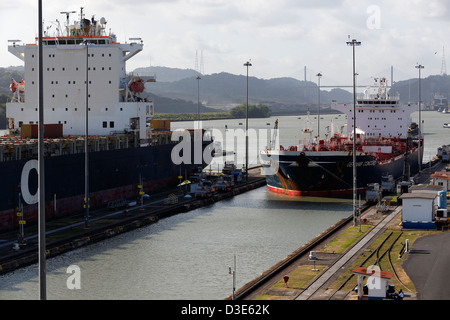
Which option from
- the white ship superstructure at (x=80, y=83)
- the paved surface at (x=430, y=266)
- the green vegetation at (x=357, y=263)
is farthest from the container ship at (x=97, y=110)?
the paved surface at (x=430, y=266)

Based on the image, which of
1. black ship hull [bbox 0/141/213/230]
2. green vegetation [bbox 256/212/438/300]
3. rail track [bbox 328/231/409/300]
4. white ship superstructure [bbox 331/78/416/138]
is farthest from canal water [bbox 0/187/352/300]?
white ship superstructure [bbox 331/78/416/138]

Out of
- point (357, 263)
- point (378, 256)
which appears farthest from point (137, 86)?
point (357, 263)

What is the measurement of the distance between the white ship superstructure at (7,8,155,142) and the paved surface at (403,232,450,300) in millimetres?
28232

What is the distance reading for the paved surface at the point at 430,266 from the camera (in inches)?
958

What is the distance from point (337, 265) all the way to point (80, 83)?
31.4 meters

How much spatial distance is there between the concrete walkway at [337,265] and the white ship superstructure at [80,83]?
2376 centimetres

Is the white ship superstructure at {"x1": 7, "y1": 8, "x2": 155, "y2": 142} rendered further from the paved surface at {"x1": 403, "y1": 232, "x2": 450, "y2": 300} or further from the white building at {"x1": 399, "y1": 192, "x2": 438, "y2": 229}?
the paved surface at {"x1": 403, "y1": 232, "x2": 450, "y2": 300}

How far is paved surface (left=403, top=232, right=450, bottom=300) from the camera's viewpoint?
2434 cm

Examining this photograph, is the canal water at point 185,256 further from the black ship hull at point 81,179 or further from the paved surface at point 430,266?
the paved surface at point 430,266

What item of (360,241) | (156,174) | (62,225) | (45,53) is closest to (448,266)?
(360,241)

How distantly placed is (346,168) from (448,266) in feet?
94.8

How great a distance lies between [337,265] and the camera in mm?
29125

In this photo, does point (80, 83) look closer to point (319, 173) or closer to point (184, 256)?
point (319, 173)

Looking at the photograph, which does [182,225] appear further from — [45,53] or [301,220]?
[45,53]
